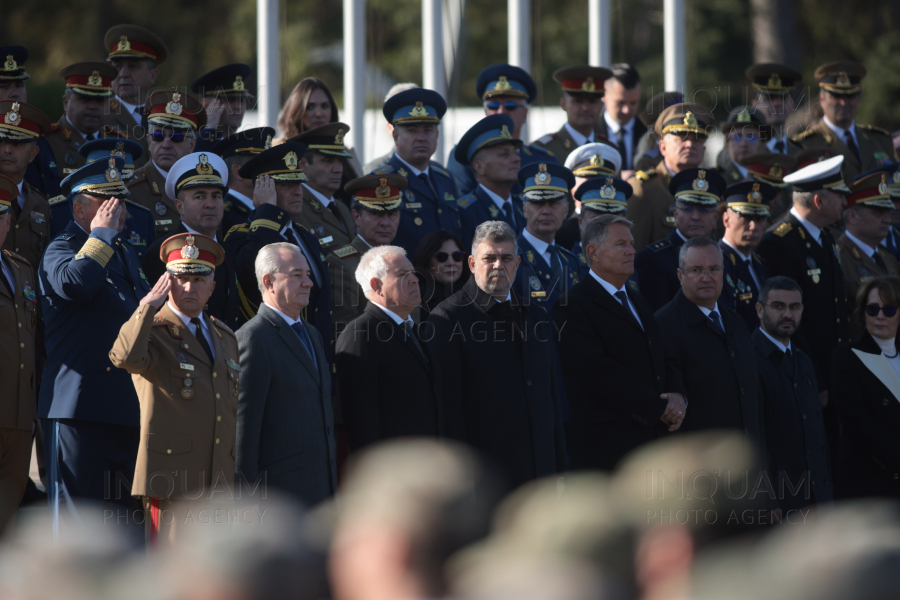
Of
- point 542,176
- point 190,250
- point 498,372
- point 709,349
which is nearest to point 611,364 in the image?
point 498,372

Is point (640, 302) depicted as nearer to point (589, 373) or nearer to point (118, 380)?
point (589, 373)

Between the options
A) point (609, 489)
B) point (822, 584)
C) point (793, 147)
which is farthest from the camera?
point (793, 147)

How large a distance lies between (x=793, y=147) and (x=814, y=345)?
97.7 inches

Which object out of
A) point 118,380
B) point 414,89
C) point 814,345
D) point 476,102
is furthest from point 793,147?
point 476,102

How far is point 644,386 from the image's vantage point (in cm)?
588

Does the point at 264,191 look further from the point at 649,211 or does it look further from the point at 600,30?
the point at 600,30

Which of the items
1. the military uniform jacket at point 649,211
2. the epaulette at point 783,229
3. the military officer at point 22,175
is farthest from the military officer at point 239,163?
the epaulette at point 783,229

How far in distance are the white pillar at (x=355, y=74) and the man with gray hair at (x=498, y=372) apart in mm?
4436

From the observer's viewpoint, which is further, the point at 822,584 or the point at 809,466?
the point at 809,466

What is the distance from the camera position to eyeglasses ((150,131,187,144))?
6.62 metres

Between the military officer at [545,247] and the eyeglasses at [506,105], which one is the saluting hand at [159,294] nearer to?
the military officer at [545,247]

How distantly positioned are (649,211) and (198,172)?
3.27m

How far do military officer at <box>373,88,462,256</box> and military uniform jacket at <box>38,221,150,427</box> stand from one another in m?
1.97

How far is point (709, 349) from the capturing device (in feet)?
20.8
